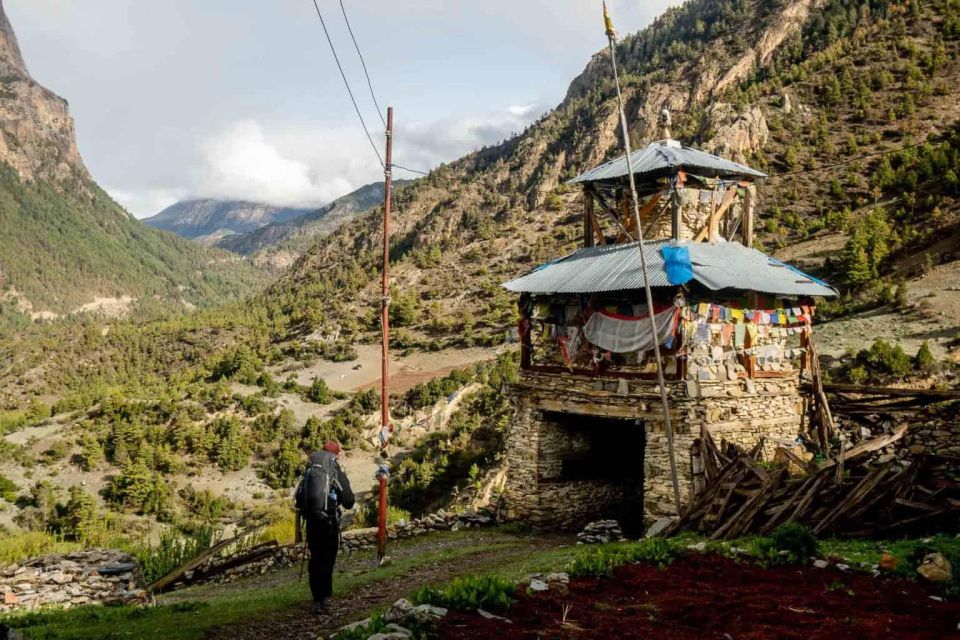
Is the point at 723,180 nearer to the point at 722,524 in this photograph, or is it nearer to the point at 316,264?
the point at 722,524

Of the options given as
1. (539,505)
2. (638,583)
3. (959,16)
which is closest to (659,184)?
(539,505)

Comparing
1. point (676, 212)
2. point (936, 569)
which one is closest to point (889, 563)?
point (936, 569)

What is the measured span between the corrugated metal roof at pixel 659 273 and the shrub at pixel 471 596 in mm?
7519

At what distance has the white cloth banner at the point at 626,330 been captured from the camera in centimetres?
1271

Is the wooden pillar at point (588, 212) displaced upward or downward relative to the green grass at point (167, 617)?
upward

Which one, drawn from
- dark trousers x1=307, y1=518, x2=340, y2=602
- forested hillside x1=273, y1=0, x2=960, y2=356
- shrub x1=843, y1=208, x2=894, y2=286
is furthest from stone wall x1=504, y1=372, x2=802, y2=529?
forested hillside x1=273, y1=0, x2=960, y2=356

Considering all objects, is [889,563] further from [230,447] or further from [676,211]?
[230,447]

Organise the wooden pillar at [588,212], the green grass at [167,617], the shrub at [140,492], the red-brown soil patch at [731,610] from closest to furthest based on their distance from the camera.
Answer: the red-brown soil patch at [731,610] → the green grass at [167,617] → the wooden pillar at [588,212] → the shrub at [140,492]

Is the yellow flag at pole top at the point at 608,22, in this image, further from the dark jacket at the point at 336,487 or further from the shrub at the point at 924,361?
the shrub at the point at 924,361

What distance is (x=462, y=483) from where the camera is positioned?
2470cm

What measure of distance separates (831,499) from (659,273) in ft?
17.5

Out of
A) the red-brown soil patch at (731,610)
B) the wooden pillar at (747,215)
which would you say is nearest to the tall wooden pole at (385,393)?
the red-brown soil patch at (731,610)

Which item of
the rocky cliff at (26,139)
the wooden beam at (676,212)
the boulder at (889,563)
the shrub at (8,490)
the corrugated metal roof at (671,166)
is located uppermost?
the rocky cliff at (26,139)

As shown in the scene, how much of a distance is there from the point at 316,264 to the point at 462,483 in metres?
75.9
